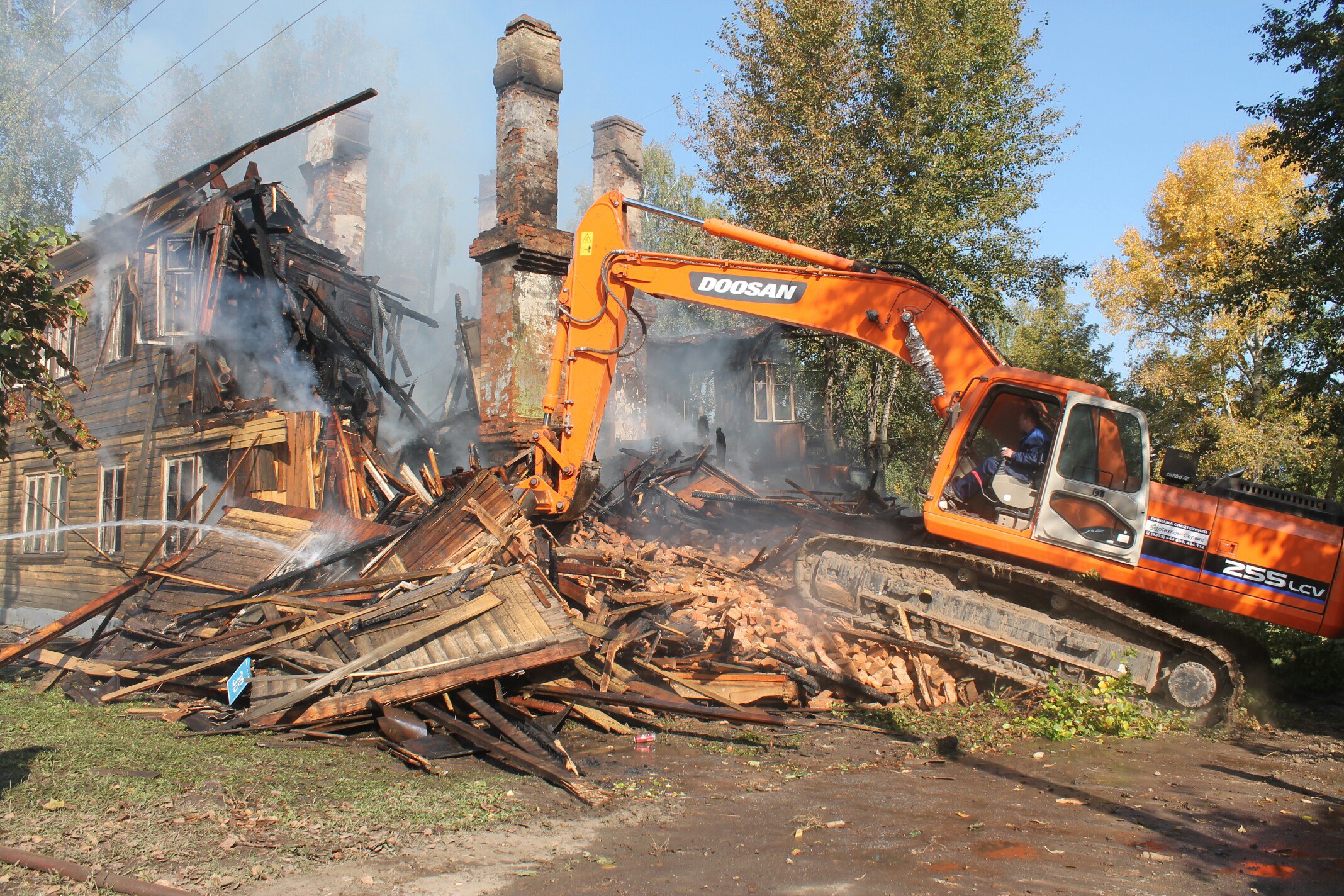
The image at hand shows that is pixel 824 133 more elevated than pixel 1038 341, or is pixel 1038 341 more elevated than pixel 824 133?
pixel 824 133

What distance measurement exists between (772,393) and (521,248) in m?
15.4

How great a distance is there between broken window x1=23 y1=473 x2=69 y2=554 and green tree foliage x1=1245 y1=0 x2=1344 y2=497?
19411 millimetres

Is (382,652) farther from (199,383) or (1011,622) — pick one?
(199,383)

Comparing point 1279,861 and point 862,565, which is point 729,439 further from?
point 1279,861

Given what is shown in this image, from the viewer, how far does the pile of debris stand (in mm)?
6176

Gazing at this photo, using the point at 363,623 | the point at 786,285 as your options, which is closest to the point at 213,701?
the point at 363,623

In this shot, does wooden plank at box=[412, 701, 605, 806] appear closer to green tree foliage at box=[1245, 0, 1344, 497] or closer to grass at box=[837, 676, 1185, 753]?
grass at box=[837, 676, 1185, 753]

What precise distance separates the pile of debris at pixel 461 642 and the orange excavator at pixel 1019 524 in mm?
531

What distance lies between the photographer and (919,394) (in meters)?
22.3

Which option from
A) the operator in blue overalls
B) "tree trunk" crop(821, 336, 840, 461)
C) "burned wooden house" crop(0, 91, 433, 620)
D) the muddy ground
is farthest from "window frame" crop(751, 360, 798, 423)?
the muddy ground

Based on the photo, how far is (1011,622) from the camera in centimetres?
736

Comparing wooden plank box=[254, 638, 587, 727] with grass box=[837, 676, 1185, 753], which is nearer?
wooden plank box=[254, 638, 587, 727]

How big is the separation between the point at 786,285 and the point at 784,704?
3.92 meters

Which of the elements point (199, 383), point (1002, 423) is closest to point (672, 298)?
point (1002, 423)
